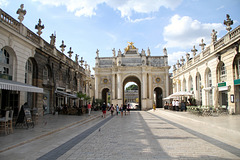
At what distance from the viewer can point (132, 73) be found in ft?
132

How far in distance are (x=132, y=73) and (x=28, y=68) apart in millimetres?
26446

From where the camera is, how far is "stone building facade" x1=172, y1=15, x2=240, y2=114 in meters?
15.7

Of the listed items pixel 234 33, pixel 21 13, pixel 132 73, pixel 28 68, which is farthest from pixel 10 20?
pixel 132 73

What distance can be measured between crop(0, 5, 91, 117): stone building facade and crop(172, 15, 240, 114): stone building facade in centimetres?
1488

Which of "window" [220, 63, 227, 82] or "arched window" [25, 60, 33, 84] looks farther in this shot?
"window" [220, 63, 227, 82]

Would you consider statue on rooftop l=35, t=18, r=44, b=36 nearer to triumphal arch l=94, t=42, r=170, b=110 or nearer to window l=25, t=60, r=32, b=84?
window l=25, t=60, r=32, b=84

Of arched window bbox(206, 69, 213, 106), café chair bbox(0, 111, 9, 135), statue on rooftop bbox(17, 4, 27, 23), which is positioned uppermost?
statue on rooftop bbox(17, 4, 27, 23)

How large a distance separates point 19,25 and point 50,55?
5.28 meters

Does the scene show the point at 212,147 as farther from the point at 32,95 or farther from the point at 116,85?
the point at 116,85

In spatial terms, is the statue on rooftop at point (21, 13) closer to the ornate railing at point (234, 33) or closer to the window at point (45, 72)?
the window at point (45, 72)

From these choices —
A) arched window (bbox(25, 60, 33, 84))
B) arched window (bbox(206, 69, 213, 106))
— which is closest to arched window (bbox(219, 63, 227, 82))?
Result: arched window (bbox(206, 69, 213, 106))

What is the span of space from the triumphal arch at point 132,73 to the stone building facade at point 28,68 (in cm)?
1630

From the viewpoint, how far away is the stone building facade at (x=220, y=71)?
1571 centimetres

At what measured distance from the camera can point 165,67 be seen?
4056cm
